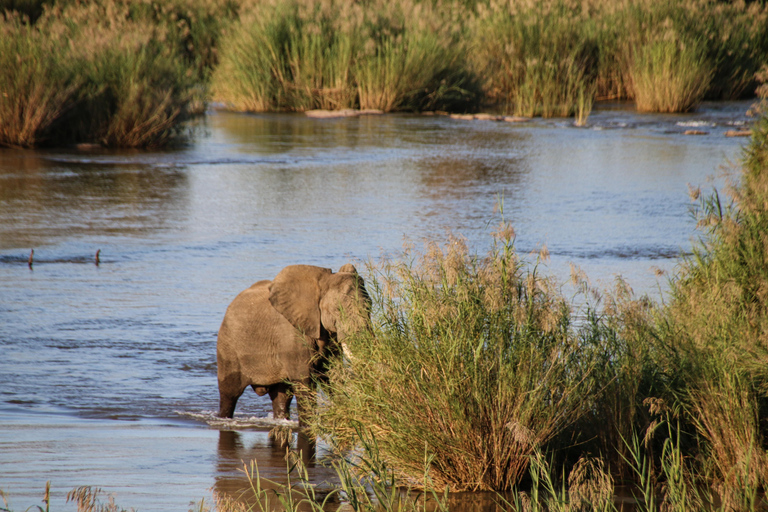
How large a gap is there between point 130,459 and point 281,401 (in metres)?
1.28

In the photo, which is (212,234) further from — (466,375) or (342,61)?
(342,61)

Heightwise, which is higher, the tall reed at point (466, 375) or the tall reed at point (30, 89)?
the tall reed at point (30, 89)

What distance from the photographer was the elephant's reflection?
4.46 meters

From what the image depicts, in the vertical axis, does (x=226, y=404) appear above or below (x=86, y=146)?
below

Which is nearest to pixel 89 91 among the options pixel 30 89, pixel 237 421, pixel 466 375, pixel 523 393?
pixel 30 89

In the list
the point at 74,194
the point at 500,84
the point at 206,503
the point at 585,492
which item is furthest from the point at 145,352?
the point at 500,84

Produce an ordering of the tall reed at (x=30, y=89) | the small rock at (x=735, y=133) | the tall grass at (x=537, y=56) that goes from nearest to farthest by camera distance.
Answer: the tall reed at (x=30, y=89) → the small rock at (x=735, y=133) → the tall grass at (x=537, y=56)

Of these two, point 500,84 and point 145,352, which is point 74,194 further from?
point 500,84

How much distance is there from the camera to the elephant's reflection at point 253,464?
4.46 meters

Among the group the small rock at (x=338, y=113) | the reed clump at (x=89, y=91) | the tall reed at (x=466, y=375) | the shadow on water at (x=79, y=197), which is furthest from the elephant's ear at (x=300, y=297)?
the small rock at (x=338, y=113)

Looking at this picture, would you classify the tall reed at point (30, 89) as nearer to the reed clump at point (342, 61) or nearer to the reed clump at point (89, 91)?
the reed clump at point (89, 91)

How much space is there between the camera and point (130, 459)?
4.86 meters

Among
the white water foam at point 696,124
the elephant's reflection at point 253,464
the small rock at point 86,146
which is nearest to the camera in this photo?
the elephant's reflection at point 253,464

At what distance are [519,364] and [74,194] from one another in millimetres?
9254
